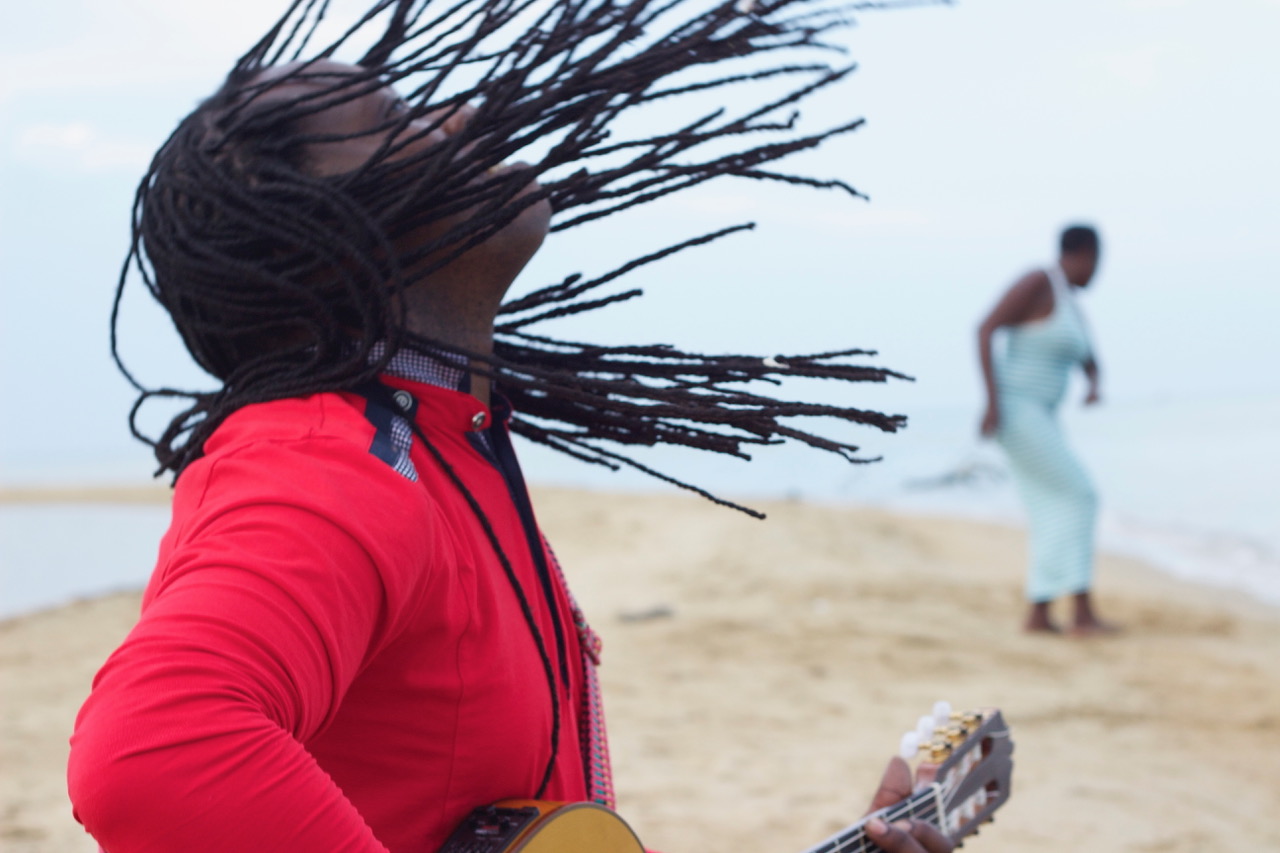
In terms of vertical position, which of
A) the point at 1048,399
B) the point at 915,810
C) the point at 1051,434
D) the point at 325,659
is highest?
the point at 325,659

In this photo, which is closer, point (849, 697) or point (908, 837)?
point (908, 837)

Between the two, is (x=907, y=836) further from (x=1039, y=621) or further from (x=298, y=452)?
(x=1039, y=621)

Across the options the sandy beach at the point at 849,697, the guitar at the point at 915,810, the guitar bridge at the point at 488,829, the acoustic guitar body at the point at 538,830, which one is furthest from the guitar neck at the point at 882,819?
the sandy beach at the point at 849,697

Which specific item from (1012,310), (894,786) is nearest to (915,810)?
(894,786)

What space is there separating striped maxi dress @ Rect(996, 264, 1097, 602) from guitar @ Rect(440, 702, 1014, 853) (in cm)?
418

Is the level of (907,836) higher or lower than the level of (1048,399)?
higher

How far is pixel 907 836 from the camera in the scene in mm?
1616

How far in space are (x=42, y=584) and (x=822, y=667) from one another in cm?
670

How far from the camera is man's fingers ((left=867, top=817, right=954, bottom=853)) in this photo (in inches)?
63.3

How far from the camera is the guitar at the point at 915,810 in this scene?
4.07 feet

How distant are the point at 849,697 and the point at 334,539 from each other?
437 centimetres

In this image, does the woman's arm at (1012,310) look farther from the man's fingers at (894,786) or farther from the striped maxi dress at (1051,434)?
the man's fingers at (894,786)

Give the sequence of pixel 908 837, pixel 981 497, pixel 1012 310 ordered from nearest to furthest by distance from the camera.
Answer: pixel 908 837, pixel 1012 310, pixel 981 497

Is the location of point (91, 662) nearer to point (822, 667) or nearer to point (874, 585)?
point (822, 667)
